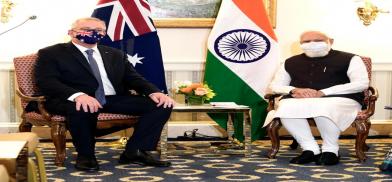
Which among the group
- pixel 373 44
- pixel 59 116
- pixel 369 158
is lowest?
pixel 369 158

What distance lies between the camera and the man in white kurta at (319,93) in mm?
5219

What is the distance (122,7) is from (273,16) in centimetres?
152

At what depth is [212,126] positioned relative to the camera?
22.4 feet

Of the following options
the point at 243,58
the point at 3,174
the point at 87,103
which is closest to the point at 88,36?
the point at 87,103

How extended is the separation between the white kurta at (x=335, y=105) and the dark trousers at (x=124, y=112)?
3.14 feet

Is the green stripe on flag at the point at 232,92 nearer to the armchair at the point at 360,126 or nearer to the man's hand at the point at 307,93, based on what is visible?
the armchair at the point at 360,126

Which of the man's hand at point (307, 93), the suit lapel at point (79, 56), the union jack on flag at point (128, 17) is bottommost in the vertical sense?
the man's hand at point (307, 93)

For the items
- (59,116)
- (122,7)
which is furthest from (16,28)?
(59,116)

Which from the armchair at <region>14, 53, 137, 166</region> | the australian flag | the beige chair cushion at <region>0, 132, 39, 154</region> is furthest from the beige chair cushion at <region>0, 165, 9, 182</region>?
the australian flag

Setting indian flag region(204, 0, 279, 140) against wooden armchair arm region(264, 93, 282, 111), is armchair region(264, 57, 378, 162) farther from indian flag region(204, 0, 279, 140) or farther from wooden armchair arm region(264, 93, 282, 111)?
indian flag region(204, 0, 279, 140)

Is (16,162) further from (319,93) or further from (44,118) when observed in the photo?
(319,93)

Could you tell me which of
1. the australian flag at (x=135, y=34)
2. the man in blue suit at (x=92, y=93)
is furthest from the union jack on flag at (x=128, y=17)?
the man in blue suit at (x=92, y=93)

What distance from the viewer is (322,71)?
18.4 ft

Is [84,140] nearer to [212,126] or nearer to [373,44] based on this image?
[212,126]
